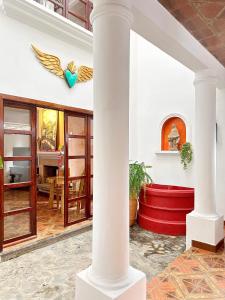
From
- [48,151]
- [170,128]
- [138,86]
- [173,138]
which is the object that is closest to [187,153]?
[173,138]

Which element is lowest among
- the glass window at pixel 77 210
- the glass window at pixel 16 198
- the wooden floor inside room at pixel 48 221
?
the wooden floor inside room at pixel 48 221

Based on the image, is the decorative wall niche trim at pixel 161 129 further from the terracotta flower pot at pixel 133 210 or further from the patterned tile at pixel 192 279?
the patterned tile at pixel 192 279

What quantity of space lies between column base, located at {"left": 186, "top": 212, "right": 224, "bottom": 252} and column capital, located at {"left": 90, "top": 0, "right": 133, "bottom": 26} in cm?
261

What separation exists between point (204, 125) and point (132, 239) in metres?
2.35

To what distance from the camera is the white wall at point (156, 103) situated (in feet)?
16.1

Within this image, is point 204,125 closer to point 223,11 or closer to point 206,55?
point 206,55

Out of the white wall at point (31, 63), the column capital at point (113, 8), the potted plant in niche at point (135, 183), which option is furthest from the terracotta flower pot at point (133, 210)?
the column capital at point (113, 8)

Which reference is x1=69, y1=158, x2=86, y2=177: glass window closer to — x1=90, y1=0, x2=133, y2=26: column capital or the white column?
the white column

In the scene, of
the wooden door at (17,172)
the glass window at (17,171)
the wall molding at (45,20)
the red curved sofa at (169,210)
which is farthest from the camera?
the red curved sofa at (169,210)

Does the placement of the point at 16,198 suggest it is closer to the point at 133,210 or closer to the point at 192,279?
the point at 133,210

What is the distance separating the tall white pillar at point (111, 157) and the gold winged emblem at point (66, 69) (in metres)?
Result: 2.37

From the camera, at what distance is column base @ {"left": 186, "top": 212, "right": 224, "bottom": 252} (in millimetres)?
2941

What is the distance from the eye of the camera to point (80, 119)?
4535 mm

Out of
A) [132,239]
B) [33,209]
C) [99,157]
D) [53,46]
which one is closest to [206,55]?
[99,157]
